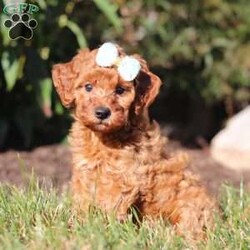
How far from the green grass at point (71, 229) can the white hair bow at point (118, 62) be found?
0.87m

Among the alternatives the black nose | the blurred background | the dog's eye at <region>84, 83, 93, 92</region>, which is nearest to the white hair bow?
the dog's eye at <region>84, 83, 93, 92</region>

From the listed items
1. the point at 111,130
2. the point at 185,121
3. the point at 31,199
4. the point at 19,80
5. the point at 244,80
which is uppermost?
the point at 111,130

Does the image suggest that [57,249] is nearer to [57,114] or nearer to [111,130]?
[111,130]

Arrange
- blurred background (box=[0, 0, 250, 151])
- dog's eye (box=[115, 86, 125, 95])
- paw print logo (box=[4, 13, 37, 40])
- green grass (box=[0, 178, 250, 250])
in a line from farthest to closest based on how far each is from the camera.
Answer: blurred background (box=[0, 0, 250, 151])
paw print logo (box=[4, 13, 37, 40])
dog's eye (box=[115, 86, 125, 95])
green grass (box=[0, 178, 250, 250])

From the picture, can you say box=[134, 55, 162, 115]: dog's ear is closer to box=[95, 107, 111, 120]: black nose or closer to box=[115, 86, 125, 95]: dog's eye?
box=[115, 86, 125, 95]: dog's eye

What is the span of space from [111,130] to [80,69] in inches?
18.0

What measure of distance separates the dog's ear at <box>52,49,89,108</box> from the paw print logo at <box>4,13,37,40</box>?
73.2 inches

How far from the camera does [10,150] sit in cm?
864

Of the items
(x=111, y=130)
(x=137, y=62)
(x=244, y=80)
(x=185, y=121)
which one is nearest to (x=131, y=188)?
(x=111, y=130)

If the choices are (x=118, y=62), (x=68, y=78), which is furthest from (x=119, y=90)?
(x=68, y=78)

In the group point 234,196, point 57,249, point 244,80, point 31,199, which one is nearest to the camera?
point 57,249

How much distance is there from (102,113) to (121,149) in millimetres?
380

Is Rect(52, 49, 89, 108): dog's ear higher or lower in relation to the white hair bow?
lower

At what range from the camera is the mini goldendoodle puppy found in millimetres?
5551
